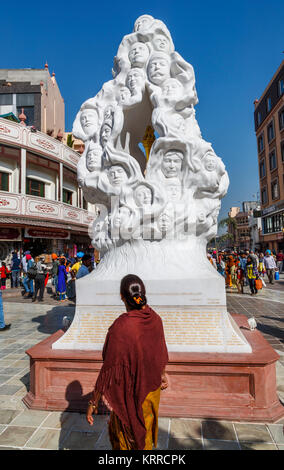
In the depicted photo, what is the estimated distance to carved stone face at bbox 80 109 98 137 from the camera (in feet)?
13.8

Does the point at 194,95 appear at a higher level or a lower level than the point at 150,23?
lower

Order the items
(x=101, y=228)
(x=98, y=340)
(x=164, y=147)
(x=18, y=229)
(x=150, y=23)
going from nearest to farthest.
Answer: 1. (x=98, y=340)
2. (x=164, y=147)
3. (x=101, y=228)
4. (x=150, y=23)
5. (x=18, y=229)

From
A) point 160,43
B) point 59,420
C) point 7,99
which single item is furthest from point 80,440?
point 7,99

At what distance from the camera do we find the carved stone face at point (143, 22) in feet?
13.9

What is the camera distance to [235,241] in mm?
66688

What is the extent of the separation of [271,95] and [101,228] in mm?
29319

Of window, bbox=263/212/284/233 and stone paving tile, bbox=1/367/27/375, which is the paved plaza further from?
window, bbox=263/212/284/233

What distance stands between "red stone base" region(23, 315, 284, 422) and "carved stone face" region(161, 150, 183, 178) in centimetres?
221

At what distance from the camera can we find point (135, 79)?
3.99 metres

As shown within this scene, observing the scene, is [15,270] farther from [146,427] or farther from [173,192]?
[146,427]

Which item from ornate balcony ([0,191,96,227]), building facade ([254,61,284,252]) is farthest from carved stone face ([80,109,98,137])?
building facade ([254,61,284,252])

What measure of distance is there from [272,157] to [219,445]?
29.2m

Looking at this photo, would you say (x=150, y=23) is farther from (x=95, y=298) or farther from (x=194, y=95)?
(x=95, y=298)
